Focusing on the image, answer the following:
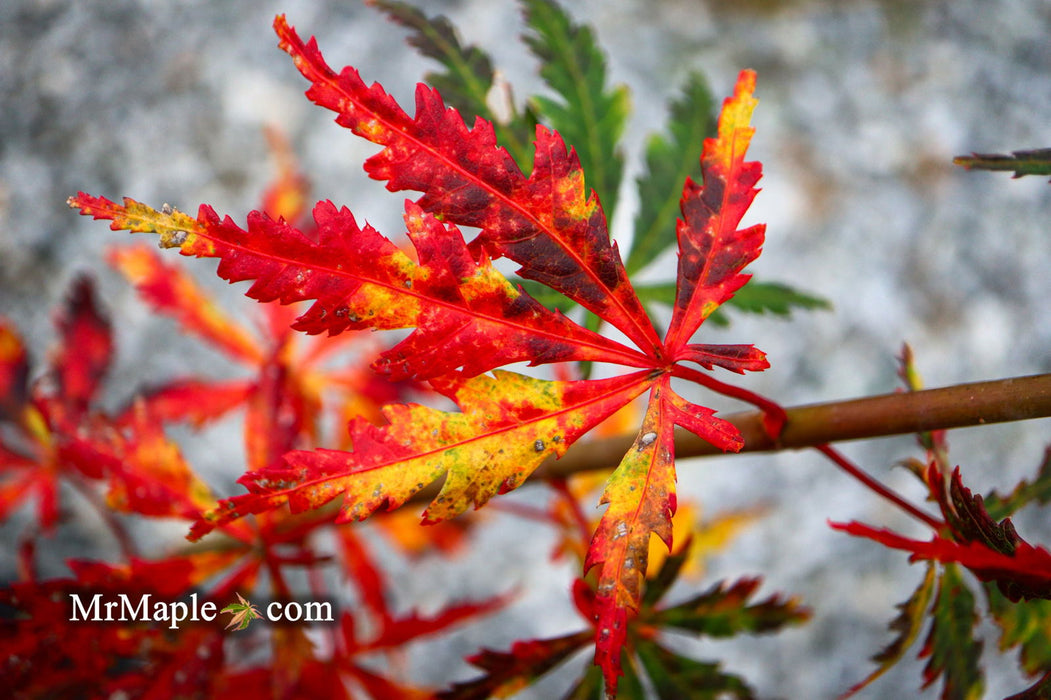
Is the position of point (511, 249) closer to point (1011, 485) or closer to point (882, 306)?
point (882, 306)

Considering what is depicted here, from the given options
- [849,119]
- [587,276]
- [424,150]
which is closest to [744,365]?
[587,276]

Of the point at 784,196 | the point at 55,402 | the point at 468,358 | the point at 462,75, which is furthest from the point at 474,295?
the point at 784,196

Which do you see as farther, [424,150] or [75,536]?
[75,536]

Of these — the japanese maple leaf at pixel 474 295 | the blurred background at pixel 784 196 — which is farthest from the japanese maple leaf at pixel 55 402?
the japanese maple leaf at pixel 474 295

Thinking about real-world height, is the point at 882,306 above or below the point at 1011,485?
above

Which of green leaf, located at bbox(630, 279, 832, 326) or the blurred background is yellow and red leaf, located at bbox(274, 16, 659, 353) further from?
the blurred background

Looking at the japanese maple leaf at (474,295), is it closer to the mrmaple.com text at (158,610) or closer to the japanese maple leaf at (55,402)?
the mrmaple.com text at (158,610)
